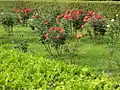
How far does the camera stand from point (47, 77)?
511cm

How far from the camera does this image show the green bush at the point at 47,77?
453cm

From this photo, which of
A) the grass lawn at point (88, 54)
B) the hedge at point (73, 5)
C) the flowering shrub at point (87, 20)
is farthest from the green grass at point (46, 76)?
the hedge at point (73, 5)

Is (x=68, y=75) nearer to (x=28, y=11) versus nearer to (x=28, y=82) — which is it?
(x=28, y=82)

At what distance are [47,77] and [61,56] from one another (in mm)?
7511

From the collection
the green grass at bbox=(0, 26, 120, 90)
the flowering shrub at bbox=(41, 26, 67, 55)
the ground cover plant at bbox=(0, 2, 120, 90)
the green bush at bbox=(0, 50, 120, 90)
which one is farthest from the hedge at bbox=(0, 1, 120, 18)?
the green bush at bbox=(0, 50, 120, 90)

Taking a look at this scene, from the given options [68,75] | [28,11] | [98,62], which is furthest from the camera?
[28,11]

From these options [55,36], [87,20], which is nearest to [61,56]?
[55,36]

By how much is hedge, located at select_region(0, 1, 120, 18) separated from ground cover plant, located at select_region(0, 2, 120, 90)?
0.27m

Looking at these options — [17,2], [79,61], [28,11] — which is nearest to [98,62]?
[79,61]

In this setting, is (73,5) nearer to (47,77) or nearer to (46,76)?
(46,76)

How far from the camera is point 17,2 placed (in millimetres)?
28812

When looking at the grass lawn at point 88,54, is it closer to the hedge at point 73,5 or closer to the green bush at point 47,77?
the green bush at point 47,77

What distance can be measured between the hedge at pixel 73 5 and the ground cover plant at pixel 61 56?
27 cm

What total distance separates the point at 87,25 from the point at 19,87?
11.0 m
